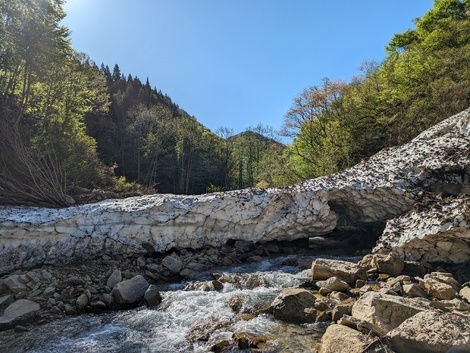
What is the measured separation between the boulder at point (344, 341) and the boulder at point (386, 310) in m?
0.39

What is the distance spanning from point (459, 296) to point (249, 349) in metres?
4.46

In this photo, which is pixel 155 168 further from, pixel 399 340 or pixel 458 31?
pixel 399 340

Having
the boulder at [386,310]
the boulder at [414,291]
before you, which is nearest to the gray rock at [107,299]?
the boulder at [386,310]

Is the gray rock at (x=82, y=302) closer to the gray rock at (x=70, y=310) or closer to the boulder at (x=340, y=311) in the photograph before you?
the gray rock at (x=70, y=310)

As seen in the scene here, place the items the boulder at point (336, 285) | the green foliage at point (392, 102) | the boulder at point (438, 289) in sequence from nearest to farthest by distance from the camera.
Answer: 1. the boulder at point (438, 289)
2. the boulder at point (336, 285)
3. the green foliage at point (392, 102)

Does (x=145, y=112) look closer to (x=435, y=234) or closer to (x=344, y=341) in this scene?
(x=435, y=234)

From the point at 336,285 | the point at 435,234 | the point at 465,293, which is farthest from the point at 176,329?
the point at 435,234

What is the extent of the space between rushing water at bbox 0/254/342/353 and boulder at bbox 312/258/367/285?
2.49ft

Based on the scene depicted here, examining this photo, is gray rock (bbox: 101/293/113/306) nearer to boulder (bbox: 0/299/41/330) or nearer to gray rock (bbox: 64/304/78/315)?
gray rock (bbox: 64/304/78/315)

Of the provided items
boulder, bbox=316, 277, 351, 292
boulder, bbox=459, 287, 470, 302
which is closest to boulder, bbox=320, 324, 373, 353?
boulder, bbox=316, 277, 351, 292

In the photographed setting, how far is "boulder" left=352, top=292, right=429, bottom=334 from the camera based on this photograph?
4691mm

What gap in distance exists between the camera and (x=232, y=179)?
1752 inches

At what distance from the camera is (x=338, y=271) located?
26.3 ft

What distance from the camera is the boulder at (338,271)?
7766 millimetres
